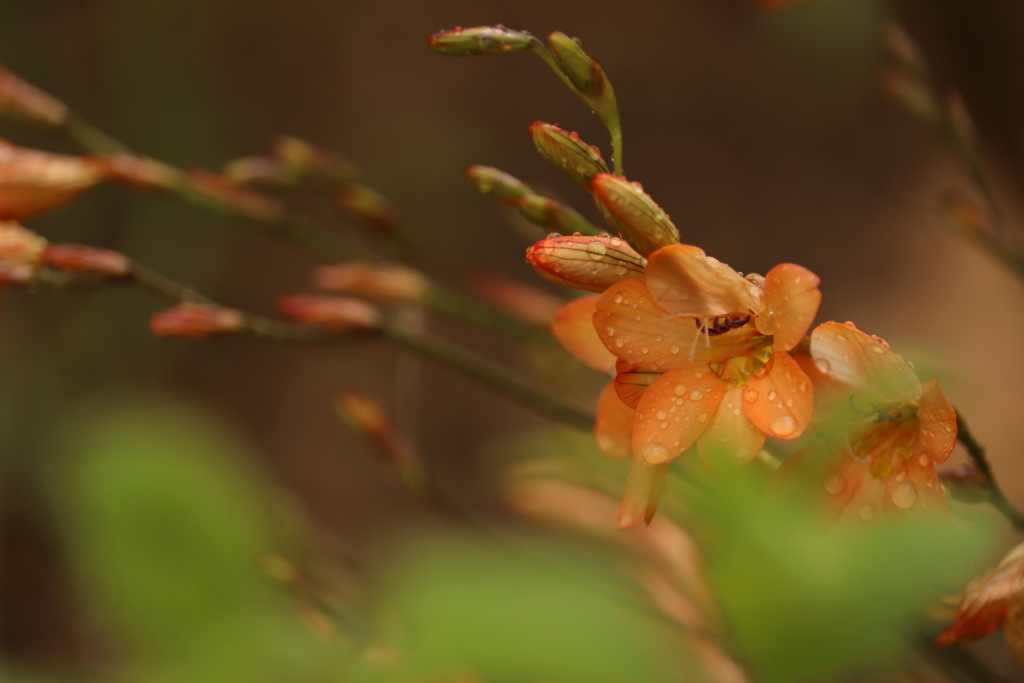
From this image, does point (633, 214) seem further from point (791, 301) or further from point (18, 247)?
point (18, 247)

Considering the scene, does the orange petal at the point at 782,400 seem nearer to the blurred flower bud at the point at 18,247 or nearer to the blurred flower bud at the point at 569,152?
the blurred flower bud at the point at 569,152

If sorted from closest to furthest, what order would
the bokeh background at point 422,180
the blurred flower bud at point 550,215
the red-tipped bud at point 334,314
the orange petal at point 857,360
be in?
the orange petal at point 857,360 → the blurred flower bud at point 550,215 → the red-tipped bud at point 334,314 → the bokeh background at point 422,180

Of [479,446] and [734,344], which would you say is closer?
[734,344]

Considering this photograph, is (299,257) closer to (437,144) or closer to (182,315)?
(437,144)

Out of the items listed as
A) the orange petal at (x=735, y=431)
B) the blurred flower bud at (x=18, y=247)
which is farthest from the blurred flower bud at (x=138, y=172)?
the orange petal at (x=735, y=431)

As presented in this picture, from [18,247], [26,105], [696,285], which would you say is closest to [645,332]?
[696,285]

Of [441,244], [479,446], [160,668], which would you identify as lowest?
[479,446]

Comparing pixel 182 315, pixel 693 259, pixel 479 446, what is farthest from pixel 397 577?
pixel 479 446
